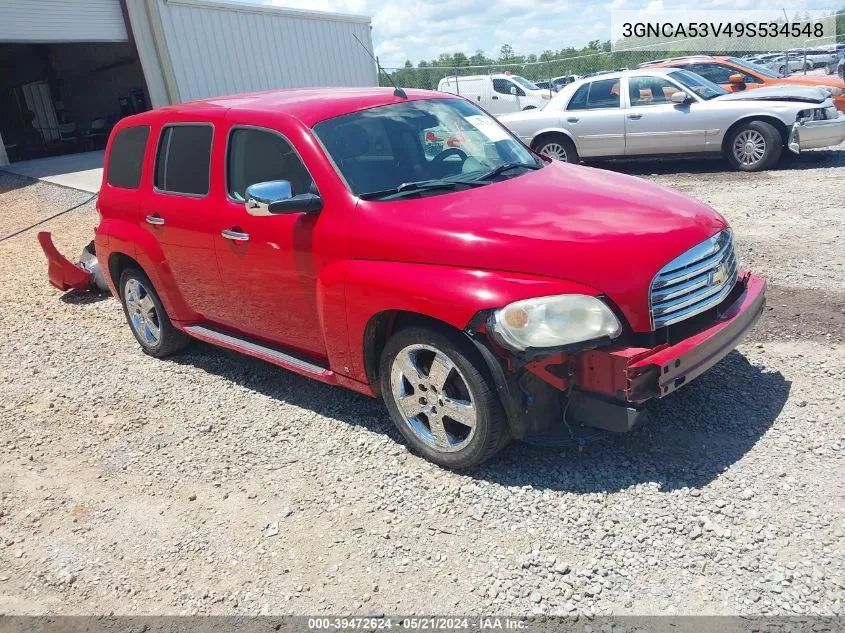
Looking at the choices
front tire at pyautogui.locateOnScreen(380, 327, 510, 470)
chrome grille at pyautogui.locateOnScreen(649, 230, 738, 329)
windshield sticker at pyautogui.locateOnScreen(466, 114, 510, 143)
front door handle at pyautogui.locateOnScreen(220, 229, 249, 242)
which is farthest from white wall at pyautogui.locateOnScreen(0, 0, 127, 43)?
chrome grille at pyautogui.locateOnScreen(649, 230, 738, 329)

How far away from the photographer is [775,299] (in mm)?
5512

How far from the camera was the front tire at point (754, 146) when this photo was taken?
34.3 ft

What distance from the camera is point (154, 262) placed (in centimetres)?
518

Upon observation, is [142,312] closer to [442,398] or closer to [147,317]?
[147,317]

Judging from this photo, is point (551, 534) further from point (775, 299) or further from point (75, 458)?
point (775, 299)

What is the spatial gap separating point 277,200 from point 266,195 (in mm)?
70

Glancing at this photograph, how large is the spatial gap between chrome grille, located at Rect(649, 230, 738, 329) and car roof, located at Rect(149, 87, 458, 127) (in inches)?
83.4

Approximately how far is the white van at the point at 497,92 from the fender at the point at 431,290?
20.5 metres

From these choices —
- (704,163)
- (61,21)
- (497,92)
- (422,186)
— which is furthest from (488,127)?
(497,92)

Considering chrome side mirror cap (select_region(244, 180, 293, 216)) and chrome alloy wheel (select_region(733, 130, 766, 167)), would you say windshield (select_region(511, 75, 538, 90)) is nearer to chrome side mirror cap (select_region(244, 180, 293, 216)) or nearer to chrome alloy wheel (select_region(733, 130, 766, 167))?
chrome alloy wheel (select_region(733, 130, 766, 167))

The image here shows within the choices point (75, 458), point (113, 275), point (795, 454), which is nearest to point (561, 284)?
point (795, 454)

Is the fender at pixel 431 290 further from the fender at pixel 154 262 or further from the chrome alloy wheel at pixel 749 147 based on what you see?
the chrome alloy wheel at pixel 749 147

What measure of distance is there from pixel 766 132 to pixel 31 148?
24.5 meters

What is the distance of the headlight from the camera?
10.3 feet
